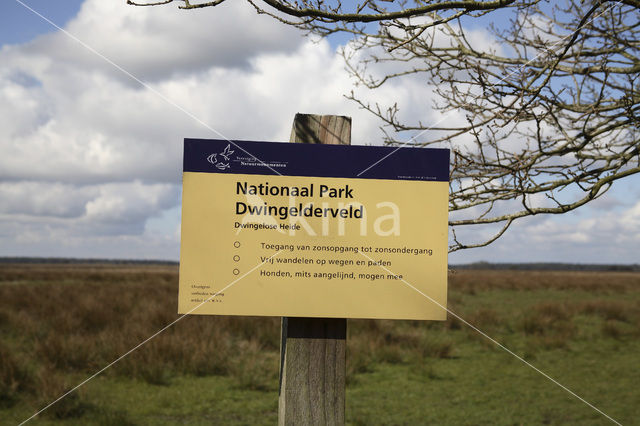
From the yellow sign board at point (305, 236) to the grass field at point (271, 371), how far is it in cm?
403

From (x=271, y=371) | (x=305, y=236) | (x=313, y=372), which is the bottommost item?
(x=271, y=371)

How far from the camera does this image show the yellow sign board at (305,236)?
2.16 m

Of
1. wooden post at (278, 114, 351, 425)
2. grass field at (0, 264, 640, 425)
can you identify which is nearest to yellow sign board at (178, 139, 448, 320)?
wooden post at (278, 114, 351, 425)

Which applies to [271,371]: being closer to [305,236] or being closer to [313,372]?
[313,372]

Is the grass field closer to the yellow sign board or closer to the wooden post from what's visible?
the wooden post

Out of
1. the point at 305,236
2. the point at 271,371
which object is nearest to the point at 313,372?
the point at 305,236

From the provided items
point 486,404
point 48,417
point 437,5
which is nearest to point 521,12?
point 437,5

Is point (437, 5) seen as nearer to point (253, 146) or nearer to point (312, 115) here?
point (312, 115)

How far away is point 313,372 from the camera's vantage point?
2232mm

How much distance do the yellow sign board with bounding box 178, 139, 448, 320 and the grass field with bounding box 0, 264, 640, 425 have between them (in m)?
4.03

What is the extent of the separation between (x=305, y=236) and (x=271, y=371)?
6.13m

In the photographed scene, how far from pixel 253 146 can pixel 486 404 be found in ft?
18.9

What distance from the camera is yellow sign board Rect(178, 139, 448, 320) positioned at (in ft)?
7.07

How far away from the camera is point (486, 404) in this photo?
6.74 meters
